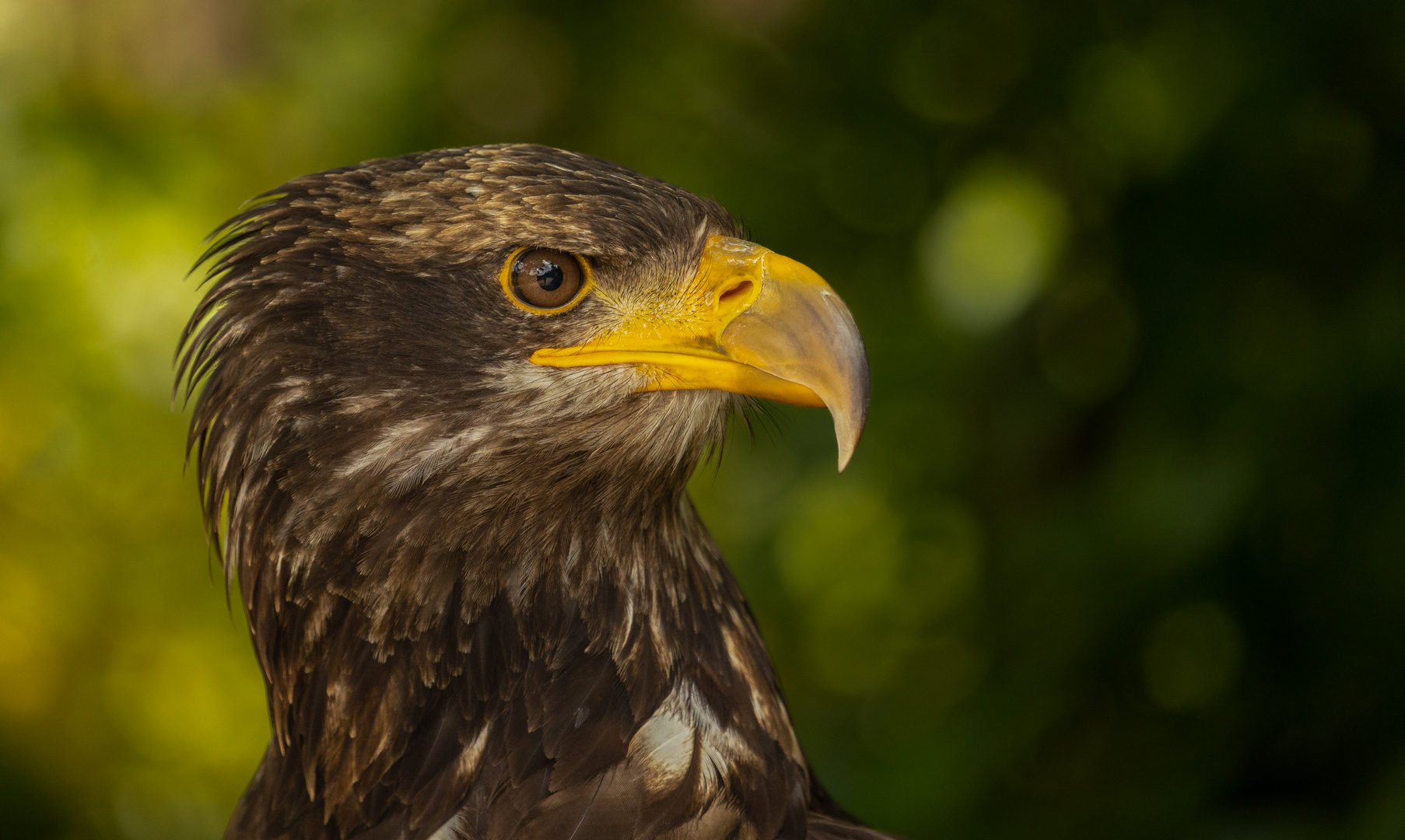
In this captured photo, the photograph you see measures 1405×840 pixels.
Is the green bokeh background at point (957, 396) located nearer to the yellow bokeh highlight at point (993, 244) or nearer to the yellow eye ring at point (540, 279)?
the yellow bokeh highlight at point (993, 244)

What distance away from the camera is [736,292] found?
2271 mm

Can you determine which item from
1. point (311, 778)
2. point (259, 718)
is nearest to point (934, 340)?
point (311, 778)

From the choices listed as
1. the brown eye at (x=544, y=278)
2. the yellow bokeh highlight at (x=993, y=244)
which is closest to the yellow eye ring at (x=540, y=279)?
the brown eye at (x=544, y=278)

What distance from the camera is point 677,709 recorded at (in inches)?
89.1

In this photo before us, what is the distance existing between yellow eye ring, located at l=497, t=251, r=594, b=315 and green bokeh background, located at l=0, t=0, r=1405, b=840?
2.10 m

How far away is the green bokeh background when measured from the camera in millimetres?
3873

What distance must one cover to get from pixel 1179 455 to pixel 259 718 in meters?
3.44

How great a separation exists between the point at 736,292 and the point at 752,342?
12 centimetres

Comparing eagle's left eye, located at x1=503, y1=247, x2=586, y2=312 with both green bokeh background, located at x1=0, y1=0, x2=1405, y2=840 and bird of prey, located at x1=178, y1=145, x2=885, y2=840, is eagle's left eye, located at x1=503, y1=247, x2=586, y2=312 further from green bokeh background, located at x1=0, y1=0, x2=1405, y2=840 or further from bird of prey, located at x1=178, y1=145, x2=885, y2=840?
green bokeh background, located at x1=0, y1=0, x2=1405, y2=840

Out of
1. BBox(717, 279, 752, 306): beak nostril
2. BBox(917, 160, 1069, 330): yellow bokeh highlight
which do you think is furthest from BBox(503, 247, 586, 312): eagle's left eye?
BBox(917, 160, 1069, 330): yellow bokeh highlight

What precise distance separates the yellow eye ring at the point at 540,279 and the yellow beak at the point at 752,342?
0.27ft

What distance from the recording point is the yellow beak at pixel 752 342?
7.00 feet

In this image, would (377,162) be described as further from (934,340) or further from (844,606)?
(844,606)

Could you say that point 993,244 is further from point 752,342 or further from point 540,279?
point 540,279
